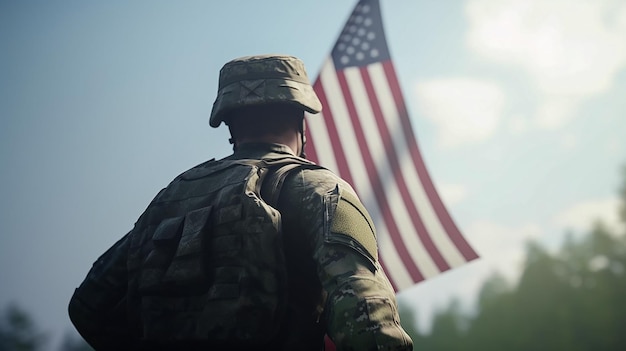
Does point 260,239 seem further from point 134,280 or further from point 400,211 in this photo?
point 400,211

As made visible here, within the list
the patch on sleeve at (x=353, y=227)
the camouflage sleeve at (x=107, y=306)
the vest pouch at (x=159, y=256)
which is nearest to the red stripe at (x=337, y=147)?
the camouflage sleeve at (x=107, y=306)

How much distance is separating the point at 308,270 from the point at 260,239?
0.24 meters

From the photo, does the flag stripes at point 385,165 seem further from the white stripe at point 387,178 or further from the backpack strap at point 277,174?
the backpack strap at point 277,174

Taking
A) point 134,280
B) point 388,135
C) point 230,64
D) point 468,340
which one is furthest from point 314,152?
point 468,340

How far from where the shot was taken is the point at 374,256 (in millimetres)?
2496

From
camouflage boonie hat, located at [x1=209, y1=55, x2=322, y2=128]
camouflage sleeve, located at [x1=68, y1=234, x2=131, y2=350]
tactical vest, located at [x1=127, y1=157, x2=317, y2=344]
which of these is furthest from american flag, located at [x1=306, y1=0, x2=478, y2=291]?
tactical vest, located at [x1=127, y1=157, x2=317, y2=344]

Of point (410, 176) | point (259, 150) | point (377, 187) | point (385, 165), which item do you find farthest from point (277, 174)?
point (410, 176)

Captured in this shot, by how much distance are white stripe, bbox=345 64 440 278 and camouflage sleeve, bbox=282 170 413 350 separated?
5.27 m

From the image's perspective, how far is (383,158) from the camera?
8234 mm

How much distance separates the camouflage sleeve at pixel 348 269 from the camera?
2.25 m

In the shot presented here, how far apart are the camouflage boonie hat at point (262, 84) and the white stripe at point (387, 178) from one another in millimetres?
4831

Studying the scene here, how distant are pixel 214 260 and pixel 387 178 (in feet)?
18.7

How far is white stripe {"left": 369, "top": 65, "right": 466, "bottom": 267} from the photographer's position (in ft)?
26.0

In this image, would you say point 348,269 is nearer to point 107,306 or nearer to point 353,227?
point 353,227
